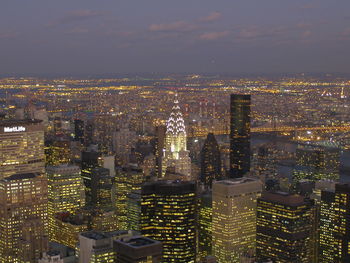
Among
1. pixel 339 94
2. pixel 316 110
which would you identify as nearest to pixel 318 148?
pixel 316 110

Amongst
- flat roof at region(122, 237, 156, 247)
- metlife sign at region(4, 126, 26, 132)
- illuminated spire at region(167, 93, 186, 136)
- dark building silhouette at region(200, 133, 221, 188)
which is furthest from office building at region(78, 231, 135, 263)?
illuminated spire at region(167, 93, 186, 136)

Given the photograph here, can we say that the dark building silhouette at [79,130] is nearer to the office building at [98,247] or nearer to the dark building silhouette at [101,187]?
the dark building silhouette at [101,187]

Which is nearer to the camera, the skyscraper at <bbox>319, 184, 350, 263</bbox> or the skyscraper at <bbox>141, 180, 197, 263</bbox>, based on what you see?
the skyscraper at <bbox>141, 180, 197, 263</bbox>

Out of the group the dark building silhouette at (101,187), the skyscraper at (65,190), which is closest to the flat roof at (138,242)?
the skyscraper at (65,190)

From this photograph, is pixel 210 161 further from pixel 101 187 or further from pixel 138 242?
pixel 138 242

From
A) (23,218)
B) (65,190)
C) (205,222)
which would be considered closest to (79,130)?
(65,190)

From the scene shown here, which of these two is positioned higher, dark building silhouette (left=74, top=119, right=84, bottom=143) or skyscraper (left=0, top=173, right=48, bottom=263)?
dark building silhouette (left=74, top=119, right=84, bottom=143)

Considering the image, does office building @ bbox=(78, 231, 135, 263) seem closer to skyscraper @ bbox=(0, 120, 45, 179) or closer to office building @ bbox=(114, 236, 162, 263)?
office building @ bbox=(114, 236, 162, 263)

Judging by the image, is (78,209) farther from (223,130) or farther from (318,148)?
(318,148)
